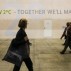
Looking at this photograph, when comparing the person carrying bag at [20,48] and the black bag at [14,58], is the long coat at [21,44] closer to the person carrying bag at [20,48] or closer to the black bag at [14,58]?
the person carrying bag at [20,48]

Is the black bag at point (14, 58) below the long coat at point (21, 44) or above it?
below

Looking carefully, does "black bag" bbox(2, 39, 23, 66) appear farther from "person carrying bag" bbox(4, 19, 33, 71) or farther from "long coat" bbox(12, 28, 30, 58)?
"long coat" bbox(12, 28, 30, 58)

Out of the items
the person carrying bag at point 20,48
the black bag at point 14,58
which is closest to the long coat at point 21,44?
the person carrying bag at point 20,48

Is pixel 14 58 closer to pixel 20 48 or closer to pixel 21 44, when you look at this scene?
pixel 20 48

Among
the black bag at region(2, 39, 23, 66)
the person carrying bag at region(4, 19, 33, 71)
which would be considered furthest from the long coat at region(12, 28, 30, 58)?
the black bag at region(2, 39, 23, 66)

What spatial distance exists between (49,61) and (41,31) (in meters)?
14.3

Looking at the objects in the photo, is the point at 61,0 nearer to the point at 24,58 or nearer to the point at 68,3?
the point at 68,3

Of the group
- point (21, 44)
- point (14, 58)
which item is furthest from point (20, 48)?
point (14, 58)

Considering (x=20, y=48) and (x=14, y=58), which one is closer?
(x=14, y=58)

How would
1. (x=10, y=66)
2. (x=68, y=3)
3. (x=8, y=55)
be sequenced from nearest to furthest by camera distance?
1. (x=8, y=55)
2. (x=10, y=66)
3. (x=68, y=3)

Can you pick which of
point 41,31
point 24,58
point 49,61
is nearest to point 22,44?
point 24,58

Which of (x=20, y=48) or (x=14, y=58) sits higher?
(x=20, y=48)

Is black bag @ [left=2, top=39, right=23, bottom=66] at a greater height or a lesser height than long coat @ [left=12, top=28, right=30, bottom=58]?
lesser

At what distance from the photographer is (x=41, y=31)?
25.9m
